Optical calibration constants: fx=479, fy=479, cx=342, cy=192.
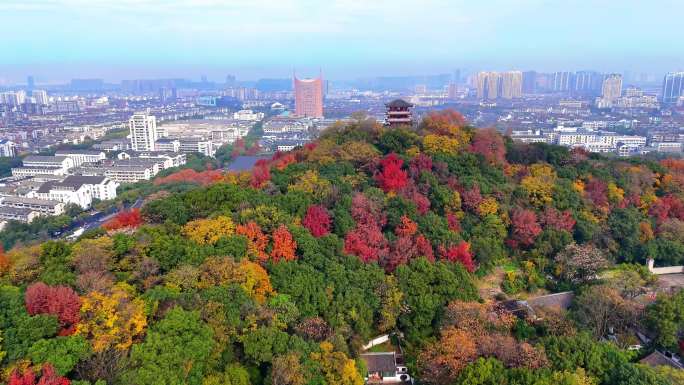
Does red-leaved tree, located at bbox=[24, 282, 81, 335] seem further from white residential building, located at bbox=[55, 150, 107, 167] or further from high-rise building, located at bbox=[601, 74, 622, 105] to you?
high-rise building, located at bbox=[601, 74, 622, 105]

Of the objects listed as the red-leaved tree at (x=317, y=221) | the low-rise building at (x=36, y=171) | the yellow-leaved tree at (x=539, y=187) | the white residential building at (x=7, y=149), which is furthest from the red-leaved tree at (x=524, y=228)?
the white residential building at (x=7, y=149)

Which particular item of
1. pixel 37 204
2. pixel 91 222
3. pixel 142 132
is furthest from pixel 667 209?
pixel 142 132

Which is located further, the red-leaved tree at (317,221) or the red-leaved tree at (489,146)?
the red-leaved tree at (489,146)

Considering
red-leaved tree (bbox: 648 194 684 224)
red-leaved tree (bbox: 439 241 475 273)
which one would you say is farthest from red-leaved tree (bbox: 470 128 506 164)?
red-leaved tree (bbox: 439 241 475 273)

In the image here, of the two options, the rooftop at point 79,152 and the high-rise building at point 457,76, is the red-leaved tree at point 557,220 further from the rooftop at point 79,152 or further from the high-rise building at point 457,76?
the high-rise building at point 457,76

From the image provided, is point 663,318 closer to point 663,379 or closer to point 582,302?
point 582,302

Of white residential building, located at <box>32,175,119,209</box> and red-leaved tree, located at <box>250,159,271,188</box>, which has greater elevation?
red-leaved tree, located at <box>250,159,271,188</box>
